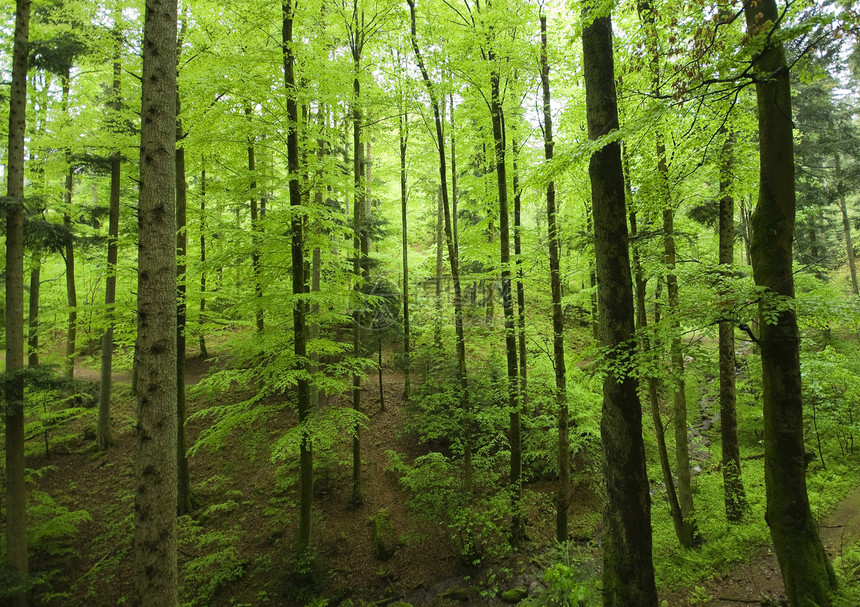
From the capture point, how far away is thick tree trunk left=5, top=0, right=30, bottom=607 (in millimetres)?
6863

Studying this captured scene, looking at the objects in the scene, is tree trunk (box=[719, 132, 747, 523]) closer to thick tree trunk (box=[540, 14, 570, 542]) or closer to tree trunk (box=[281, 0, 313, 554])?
thick tree trunk (box=[540, 14, 570, 542])

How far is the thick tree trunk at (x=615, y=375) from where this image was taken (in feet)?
13.2

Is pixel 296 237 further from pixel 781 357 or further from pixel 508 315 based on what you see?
pixel 781 357

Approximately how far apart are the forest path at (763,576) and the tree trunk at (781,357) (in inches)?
47.5

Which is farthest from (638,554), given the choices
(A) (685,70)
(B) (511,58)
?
(B) (511,58)

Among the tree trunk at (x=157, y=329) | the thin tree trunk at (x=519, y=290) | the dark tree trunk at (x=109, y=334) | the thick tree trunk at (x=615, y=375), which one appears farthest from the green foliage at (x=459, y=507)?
the dark tree trunk at (x=109, y=334)

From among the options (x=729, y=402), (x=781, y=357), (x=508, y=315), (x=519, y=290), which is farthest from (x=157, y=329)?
(x=729, y=402)

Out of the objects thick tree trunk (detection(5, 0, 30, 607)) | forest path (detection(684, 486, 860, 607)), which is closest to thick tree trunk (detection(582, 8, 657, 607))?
forest path (detection(684, 486, 860, 607))

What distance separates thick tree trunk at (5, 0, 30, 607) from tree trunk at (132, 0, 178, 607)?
19.1 ft

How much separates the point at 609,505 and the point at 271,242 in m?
6.87

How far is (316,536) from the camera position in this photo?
906cm

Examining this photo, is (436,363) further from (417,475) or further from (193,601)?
(193,601)

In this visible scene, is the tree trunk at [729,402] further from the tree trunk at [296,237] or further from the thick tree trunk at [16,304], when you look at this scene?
the thick tree trunk at [16,304]

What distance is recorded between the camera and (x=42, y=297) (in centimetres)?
1895
